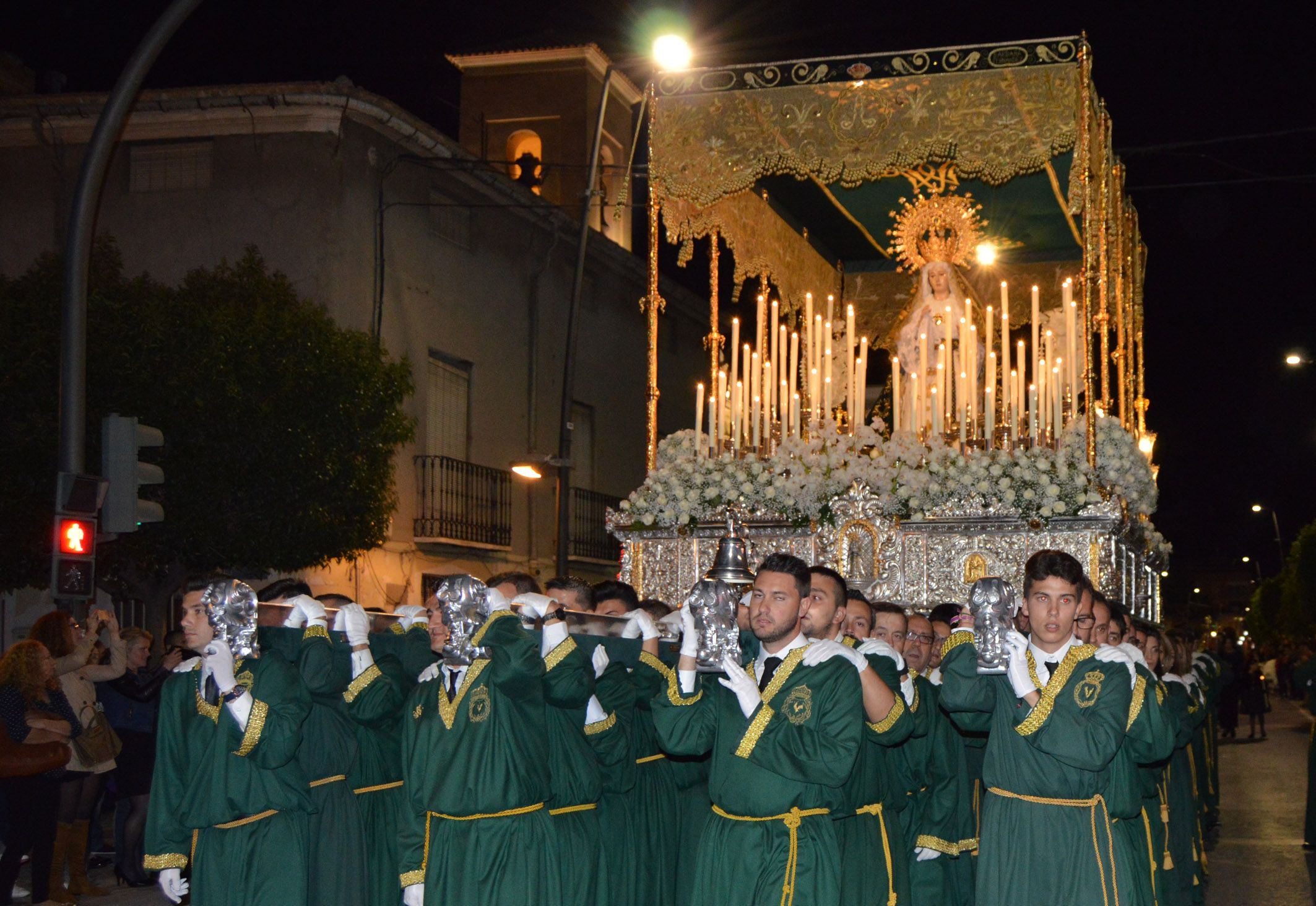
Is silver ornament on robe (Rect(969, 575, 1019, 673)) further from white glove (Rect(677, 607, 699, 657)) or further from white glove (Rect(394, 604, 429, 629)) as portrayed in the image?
white glove (Rect(394, 604, 429, 629))

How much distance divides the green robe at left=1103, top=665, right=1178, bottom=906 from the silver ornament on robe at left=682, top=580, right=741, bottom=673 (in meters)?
1.46

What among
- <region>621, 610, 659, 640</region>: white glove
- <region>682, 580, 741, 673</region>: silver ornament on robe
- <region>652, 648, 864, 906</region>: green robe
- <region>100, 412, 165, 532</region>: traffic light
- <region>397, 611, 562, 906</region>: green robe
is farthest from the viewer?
<region>100, 412, 165, 532</region>: traffic light

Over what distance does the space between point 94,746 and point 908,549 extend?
5220mm

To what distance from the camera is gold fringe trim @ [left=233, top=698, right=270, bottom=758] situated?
249 inches

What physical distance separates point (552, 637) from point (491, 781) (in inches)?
24.0

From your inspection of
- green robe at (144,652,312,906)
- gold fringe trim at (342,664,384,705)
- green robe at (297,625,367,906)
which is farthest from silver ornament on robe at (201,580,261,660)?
gold fringe trim at (342,664,384,705)

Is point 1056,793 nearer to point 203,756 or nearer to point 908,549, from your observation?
point 203,756

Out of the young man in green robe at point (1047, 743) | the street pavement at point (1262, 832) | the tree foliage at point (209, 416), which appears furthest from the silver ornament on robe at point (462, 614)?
the tree foliage at point (209, 416)

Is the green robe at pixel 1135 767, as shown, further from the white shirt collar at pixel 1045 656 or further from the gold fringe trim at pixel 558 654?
the gold fringe trim at pixel 558 654

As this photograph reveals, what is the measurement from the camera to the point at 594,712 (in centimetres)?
687

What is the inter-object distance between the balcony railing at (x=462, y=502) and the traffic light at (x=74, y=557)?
10.6 metres

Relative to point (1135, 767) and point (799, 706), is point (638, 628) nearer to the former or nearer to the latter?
point (799, 706)

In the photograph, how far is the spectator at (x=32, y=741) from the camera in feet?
30.1

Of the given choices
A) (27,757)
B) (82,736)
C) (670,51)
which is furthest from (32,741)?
(670,51)
